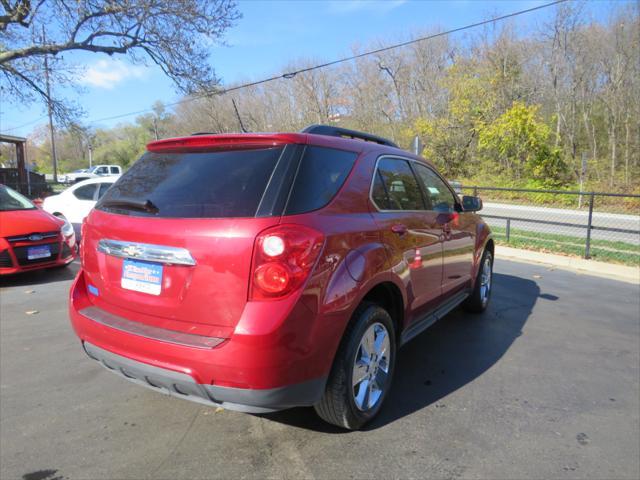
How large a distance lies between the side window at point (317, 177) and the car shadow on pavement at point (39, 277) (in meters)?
5.66

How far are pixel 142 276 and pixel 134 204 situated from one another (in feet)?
1.47

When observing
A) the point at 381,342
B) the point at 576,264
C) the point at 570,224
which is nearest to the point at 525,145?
the point at 570,224

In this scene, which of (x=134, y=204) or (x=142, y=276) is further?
(x=134, y=204)

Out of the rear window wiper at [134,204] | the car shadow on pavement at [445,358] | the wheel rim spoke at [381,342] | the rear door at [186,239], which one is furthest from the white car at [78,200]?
the wheel rim spoke at [381,342]

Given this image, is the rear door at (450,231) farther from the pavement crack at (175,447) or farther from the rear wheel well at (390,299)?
the pavement crack at (175,447)

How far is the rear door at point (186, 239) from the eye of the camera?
2.23 meters

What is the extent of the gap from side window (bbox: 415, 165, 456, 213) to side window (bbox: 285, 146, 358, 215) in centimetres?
125

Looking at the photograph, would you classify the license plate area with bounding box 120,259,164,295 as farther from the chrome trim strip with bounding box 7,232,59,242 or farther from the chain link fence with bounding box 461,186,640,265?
the chain link fence with bounding box 461,186,640,265

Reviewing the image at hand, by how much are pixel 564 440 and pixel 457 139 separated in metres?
31.1

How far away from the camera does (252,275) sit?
220 centimetres

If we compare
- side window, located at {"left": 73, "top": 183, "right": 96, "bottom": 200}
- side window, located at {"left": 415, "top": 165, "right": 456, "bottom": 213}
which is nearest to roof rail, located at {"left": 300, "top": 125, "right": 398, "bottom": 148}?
side window, located at {"left": 415, "top": 165, "right": 456, "bottom": 213}

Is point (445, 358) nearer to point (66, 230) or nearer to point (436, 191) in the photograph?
point (436, 191)

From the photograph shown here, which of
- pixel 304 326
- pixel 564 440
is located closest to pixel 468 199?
pixel 564 440

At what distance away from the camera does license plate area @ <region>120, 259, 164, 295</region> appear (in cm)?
241
